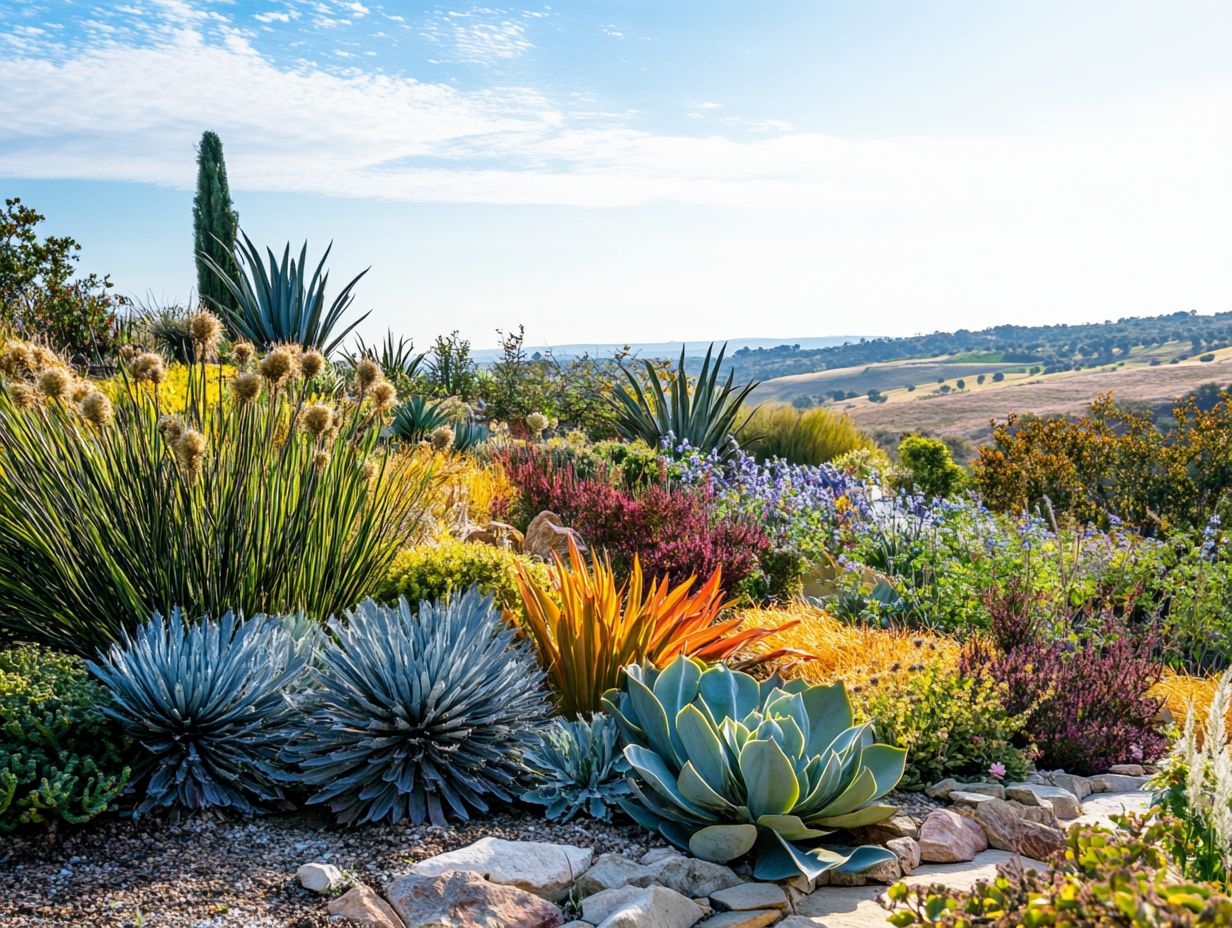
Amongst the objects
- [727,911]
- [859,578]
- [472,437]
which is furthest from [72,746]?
[472,437]

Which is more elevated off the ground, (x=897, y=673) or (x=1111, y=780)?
(x=897, y=673)

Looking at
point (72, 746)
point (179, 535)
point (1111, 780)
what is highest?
point (179, 535)

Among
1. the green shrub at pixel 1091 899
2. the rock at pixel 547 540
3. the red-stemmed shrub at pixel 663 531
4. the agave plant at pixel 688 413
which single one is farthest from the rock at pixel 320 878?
the agave plant at pixel 688 413

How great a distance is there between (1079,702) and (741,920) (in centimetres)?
240

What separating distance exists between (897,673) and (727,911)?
175 cm

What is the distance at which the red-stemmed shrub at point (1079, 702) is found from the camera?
467cm

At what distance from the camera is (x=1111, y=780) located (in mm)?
4508

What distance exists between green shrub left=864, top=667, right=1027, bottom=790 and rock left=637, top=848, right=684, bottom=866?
120 centimetres

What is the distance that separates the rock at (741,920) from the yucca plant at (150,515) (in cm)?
239

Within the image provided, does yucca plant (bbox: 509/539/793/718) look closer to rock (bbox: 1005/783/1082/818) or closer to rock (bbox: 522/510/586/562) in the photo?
rock (bbox: 1005/783/1082/818)

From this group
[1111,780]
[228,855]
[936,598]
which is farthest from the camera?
[936,598]

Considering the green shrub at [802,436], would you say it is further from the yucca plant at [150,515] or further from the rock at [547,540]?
the yucca plant at [150,515]

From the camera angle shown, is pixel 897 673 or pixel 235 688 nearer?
pixel 235 688

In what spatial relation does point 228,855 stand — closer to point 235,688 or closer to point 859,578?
point 235,688
